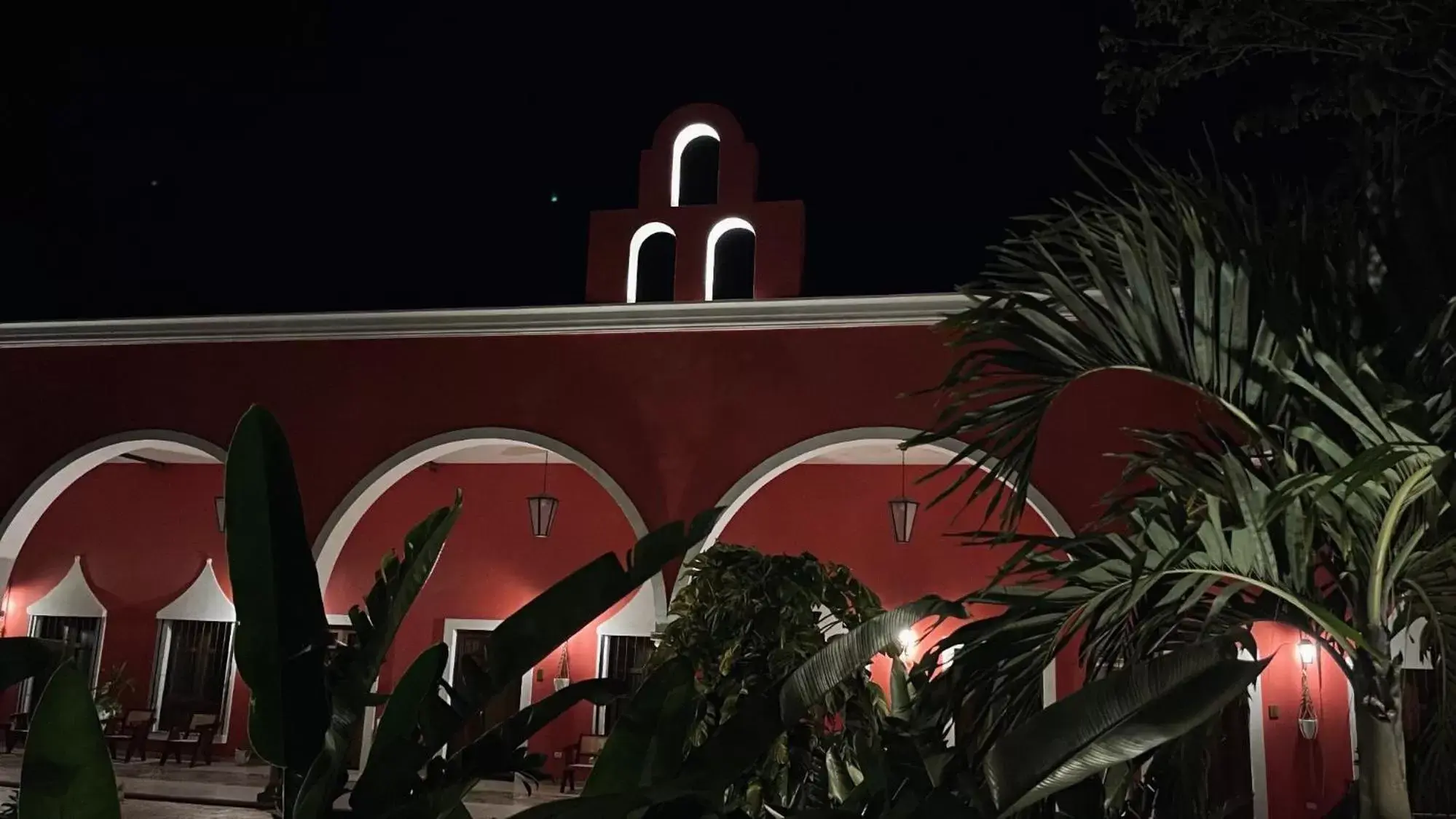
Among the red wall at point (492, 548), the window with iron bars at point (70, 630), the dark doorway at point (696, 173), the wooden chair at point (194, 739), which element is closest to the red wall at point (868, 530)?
the red wall at point (492, 548)

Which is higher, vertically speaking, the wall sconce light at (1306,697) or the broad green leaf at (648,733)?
the broad green leaf at (648,733)

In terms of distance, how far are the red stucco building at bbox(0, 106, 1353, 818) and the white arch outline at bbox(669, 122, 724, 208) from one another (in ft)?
0.07

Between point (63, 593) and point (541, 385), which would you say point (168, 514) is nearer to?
point (63, 593)

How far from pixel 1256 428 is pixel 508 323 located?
6.44 metres

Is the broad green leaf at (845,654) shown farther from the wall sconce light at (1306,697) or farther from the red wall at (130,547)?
the red wall at (130,547)

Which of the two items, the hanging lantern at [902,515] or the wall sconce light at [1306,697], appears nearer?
the hanging lantern at [902,515]

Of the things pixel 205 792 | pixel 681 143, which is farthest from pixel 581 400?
pixel 205 792

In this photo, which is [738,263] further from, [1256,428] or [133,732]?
[1256,428]

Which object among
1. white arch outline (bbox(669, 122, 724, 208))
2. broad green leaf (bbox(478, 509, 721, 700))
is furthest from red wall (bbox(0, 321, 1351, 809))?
broad green leaf (bbox(478, 509, 721, 700))

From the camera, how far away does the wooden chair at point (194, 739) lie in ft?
36.4

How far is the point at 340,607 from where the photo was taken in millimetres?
11812

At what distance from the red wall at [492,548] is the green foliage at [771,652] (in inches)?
319

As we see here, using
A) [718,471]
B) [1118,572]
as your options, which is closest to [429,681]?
[1118,572]

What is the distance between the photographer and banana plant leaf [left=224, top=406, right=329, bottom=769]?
143 centimetres
